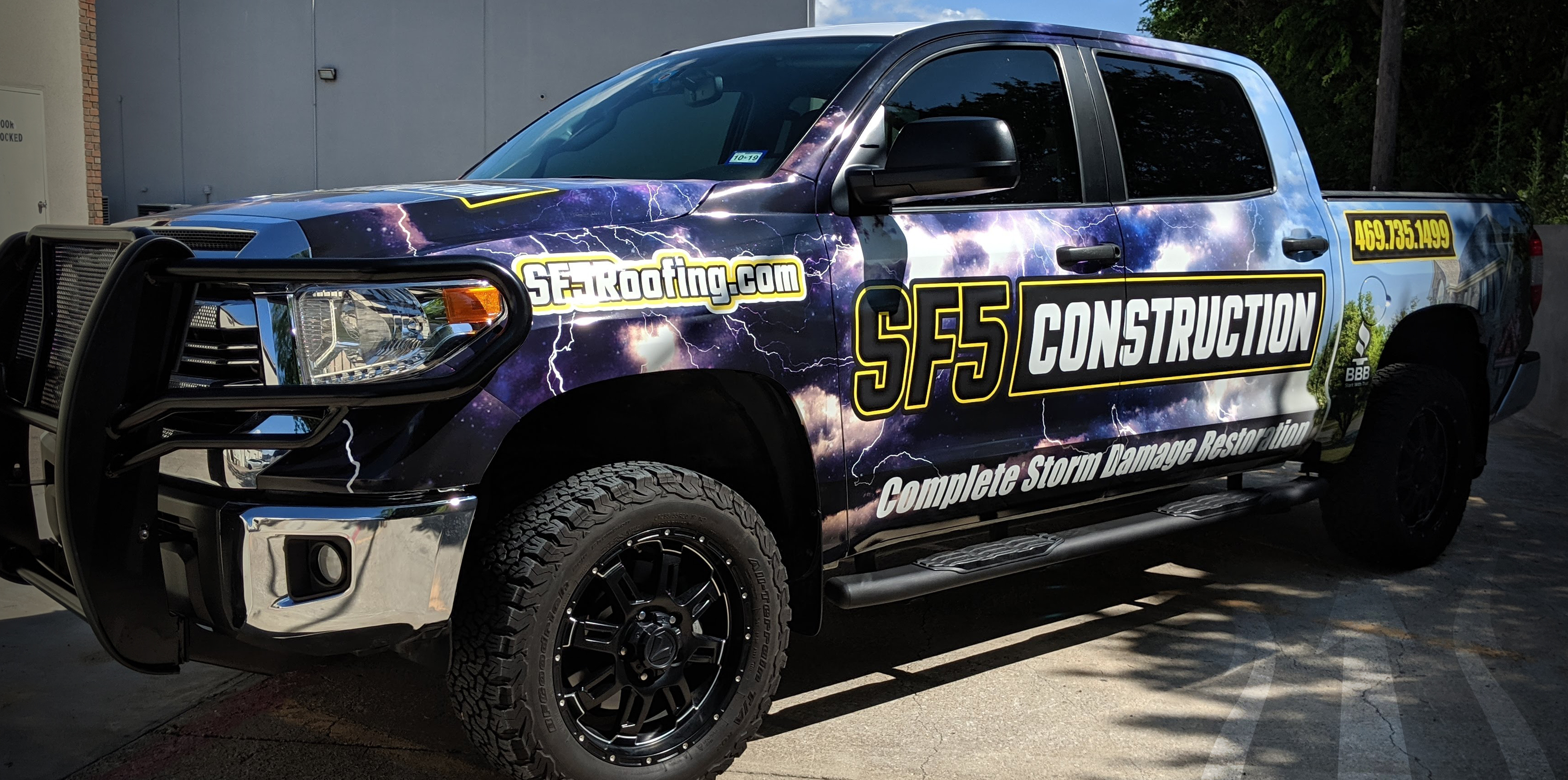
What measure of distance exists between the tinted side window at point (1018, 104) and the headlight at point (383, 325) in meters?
1.53

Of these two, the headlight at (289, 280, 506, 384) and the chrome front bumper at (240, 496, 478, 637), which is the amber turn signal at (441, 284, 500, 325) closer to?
the headlight at (289, 280, 506, 384)

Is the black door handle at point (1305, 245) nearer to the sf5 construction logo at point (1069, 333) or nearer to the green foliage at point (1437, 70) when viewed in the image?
the sf5 construction logo at point (1069, 333)

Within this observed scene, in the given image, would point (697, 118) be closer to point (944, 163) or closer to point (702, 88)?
point (702, 88)

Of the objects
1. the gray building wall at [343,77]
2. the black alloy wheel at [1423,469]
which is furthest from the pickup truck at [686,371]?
the gray building wall at [343,77]

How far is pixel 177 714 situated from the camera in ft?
12.5

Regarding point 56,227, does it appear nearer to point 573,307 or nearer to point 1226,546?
point 573,307

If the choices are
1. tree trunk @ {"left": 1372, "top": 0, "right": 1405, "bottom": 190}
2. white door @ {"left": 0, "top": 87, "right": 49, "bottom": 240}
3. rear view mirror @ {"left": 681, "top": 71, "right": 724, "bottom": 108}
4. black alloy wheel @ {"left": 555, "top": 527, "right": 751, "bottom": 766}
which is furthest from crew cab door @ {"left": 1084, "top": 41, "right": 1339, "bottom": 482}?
tree trunk @ {"left": 1372, "top": 0, "right": 1405, "bottom": 190}

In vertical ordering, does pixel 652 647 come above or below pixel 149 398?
below

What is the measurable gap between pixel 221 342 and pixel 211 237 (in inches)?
10.5

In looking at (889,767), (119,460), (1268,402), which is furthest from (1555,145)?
(119,460)

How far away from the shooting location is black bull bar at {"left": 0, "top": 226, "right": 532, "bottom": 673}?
8.43 ft

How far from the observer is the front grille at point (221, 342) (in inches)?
106

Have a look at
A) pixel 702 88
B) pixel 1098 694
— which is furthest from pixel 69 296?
pixel 1098 694

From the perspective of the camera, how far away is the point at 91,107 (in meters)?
13.1
